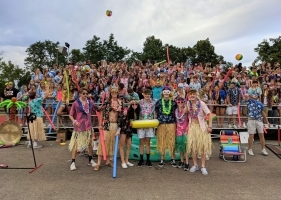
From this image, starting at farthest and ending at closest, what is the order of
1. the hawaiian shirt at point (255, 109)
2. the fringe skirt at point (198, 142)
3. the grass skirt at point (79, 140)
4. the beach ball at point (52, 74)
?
the beach ball at point (52, 74) → the hawaiian shirt at point (255, 109) → the grass skirt at point (79, 140) → the fringe skirt at point (198, 142)

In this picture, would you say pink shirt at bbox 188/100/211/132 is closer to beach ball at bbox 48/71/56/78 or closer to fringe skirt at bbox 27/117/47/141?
fringe skirt at bbox 27/117/47/141

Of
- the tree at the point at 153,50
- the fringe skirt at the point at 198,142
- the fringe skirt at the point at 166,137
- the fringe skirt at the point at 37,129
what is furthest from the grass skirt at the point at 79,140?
the tree at the point at 153,50

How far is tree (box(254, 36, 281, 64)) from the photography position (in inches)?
1452

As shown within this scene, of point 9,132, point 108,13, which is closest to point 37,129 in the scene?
point 9,132

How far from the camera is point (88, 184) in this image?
504 centimetres

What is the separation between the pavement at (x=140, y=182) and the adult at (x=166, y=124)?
53cm

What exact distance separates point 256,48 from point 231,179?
135ft

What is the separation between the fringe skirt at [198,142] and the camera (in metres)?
5.62

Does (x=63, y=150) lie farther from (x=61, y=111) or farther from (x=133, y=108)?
(x=133, y=108)

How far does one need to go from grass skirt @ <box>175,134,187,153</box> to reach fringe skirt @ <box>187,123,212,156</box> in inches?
8.5

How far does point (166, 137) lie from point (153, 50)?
37.7 meters

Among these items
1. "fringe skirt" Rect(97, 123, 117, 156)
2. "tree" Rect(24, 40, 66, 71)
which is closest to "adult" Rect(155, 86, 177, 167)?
"fringe skirt" Rect(97, 123, 117, 156)

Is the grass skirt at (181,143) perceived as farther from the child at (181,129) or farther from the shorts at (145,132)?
the shorts at (145,132)

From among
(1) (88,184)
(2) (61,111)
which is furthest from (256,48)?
(1) (88,184)
